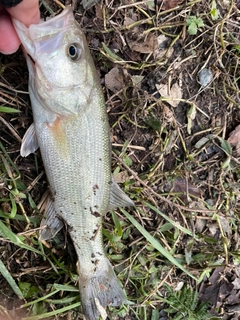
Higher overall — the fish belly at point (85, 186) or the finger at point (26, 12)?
the finger at point (26, 12)

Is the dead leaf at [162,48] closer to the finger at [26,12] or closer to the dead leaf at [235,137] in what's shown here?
the dead leaf at [235,137]

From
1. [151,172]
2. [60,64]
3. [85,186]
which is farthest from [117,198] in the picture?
[60,64]

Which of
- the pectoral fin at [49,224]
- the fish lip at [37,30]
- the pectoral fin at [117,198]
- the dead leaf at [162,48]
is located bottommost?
the pectoral fin at [117,198]

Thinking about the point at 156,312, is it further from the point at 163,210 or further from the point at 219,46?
the point at 219,46

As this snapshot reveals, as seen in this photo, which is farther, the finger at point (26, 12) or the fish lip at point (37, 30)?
the fish lip at point (37, 30)

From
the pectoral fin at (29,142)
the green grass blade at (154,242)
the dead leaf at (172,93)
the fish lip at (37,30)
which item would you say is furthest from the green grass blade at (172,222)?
the fish lip at (37,30)

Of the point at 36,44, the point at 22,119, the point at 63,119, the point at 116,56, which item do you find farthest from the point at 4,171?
the point at 116,56

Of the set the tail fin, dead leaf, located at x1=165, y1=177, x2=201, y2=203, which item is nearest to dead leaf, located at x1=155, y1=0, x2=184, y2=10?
dead leaf, located at x1=165, y1=177, x2=201, y2=203
